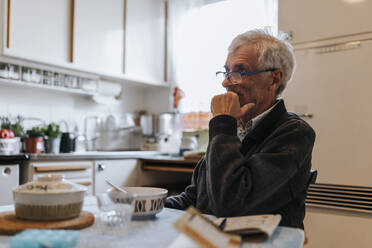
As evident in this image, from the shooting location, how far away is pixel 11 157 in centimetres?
220

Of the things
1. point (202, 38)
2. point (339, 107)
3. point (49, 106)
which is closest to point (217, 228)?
point (339, 107)

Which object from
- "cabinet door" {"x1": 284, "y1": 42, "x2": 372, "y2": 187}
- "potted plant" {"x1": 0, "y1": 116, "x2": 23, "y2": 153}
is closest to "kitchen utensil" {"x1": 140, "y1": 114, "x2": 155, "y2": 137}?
"potted plant" {"x1": 0, "y1": 116, "x2": 23, "y2": 153}

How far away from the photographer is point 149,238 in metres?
0.72

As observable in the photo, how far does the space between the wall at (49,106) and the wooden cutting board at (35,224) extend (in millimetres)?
2267

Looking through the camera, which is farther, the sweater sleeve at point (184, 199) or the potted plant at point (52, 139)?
the potted plant at point (52, 139)

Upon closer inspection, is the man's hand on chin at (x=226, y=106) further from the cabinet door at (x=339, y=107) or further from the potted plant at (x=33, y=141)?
the potted plant at (x=33, y=141)

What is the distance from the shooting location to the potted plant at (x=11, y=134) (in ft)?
8.09

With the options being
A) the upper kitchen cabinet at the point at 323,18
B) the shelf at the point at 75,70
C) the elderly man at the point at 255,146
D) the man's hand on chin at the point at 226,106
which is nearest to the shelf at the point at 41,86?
the shelf at the point at 75,70

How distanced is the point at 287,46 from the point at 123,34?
2.39 m

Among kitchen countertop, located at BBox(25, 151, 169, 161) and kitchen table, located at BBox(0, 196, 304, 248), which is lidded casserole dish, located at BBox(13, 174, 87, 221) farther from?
kitchen countertop, located at BBox(25, 151, 169, 161)

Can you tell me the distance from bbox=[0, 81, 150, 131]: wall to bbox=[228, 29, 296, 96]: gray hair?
218cm

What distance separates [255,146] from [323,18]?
5.28ft

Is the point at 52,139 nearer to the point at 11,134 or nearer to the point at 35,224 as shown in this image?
the point at 11,134

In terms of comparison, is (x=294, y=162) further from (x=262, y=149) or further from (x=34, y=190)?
(x=34, y=190)
